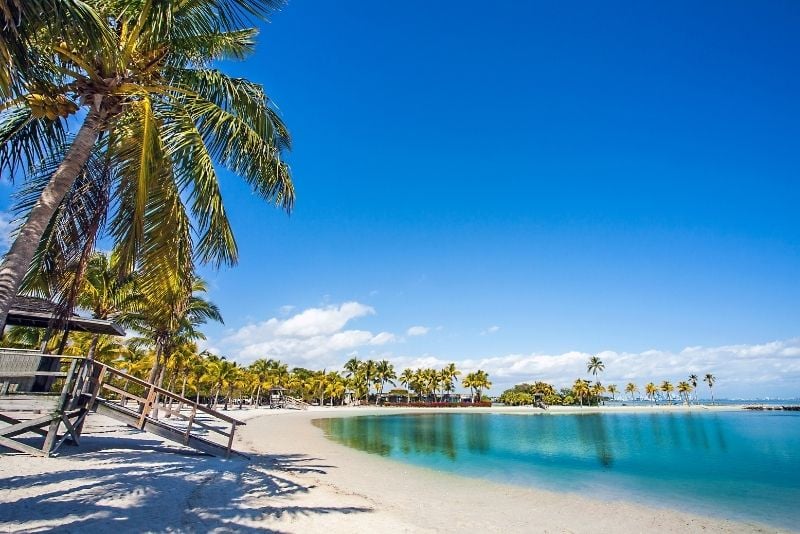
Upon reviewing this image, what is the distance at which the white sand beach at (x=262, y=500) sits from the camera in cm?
675

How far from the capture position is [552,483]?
16.1 m

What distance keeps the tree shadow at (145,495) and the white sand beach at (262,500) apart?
20 millimetres

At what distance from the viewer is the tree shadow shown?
6309 millimetres

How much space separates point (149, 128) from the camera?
5617 mm

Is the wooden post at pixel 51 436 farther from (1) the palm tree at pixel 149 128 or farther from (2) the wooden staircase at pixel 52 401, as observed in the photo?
(1) the palm tree at pixel 149 128

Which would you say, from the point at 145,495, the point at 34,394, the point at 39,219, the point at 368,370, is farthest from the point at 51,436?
the point at 368,370

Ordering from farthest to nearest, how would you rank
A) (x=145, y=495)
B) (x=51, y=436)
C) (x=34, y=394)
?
(x=51, y=436) < (x=34, y=394) < (x=145, y=495)

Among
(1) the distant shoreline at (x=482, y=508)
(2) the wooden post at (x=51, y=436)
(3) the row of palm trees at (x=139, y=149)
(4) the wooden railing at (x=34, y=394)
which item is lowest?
(1) the distant shoreline at (x=482, y=508)

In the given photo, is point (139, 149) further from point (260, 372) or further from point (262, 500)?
point (260, 372)

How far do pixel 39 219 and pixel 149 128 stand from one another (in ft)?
5.71

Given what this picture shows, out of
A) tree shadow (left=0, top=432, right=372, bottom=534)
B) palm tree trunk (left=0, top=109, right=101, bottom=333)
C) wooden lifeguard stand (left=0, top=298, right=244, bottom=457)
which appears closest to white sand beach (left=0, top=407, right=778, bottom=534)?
tree shadow (left=0, top=432, right=372, bottom=534)

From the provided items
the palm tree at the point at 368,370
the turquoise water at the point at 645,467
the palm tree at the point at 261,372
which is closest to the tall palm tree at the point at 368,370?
the palm tree at the point at 368,370

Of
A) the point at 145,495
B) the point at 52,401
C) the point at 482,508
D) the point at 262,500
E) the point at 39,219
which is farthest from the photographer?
the point at 482,508

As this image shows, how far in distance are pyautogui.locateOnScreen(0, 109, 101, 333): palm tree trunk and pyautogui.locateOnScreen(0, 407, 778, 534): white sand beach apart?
3.32 metres
